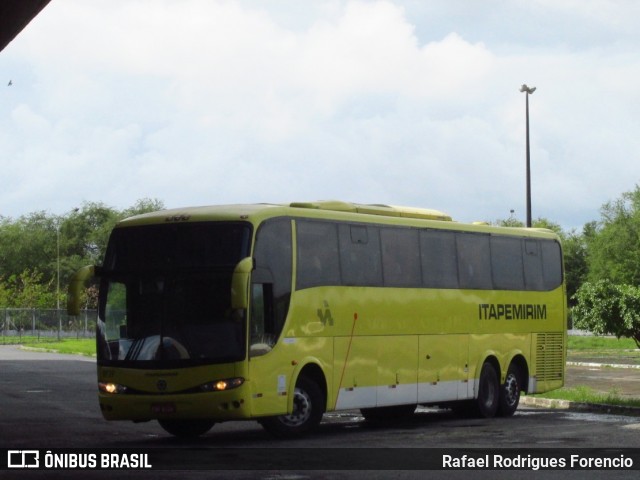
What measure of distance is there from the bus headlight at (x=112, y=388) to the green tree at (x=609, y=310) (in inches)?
918

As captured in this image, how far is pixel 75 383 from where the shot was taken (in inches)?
1347

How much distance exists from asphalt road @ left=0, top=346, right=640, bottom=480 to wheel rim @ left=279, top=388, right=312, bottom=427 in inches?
12.3

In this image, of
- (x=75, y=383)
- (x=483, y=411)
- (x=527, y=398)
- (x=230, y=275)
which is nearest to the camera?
(x=230, y=275)

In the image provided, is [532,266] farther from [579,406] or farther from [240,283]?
[240,283]

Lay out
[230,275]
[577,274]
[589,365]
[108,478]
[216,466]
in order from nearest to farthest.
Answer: [108,478] → [216,466] → [230,275] → [589,365] → [577,274]

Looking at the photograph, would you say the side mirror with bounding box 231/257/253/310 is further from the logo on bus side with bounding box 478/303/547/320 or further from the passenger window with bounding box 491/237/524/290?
the passenger window with bounding box 491/237/524/290

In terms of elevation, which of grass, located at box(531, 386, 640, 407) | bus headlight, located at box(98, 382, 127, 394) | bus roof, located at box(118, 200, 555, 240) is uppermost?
bus roof, located at box(118, 200, 555, 240)

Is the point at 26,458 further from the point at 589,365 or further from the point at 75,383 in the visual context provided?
the point at 589,365

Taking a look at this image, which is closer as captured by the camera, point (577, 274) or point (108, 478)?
point (108, 478)

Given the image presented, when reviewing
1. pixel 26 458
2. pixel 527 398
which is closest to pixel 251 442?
pixel 26 458

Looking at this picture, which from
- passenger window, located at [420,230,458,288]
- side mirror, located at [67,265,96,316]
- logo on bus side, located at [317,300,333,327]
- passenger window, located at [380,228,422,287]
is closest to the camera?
side mirror, located at [67,265,96,316]

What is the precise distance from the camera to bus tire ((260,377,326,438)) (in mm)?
18997

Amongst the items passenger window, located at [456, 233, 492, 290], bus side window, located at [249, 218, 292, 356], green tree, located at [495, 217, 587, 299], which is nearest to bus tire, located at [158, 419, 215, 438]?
bus side window, located at [249, 218, 292, 356]

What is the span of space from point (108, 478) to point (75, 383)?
842 inches
